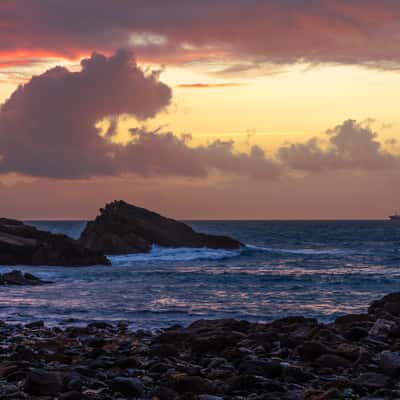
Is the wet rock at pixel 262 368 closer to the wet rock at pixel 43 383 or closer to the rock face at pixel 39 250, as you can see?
the wet rock at pixel 43 383

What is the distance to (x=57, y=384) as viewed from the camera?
13.2 meters

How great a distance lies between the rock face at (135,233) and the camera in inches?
3157

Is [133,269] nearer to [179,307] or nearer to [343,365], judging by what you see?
[179,307]

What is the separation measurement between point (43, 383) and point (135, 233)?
71.2 m

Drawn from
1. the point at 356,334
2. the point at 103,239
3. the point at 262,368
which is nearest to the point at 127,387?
the point at 262,368

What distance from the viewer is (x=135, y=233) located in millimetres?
84188

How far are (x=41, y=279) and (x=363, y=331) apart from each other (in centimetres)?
3216

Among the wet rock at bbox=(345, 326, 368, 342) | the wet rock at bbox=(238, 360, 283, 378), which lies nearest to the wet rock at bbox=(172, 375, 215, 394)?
the wet rock at bbox=(238, 360, 283, 378)

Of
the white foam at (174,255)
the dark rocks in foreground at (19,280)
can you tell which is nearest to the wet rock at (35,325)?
the dark rocks in foreground at (19,280)

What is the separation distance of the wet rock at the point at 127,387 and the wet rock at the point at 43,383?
100cm

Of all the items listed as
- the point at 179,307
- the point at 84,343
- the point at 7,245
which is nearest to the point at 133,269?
the point at 7,245

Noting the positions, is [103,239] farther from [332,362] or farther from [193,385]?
[193,385]

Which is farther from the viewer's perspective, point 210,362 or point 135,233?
point 135,233

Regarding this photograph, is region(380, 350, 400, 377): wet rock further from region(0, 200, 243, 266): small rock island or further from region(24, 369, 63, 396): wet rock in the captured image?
region(0, 200, 243, 266): small rock island
